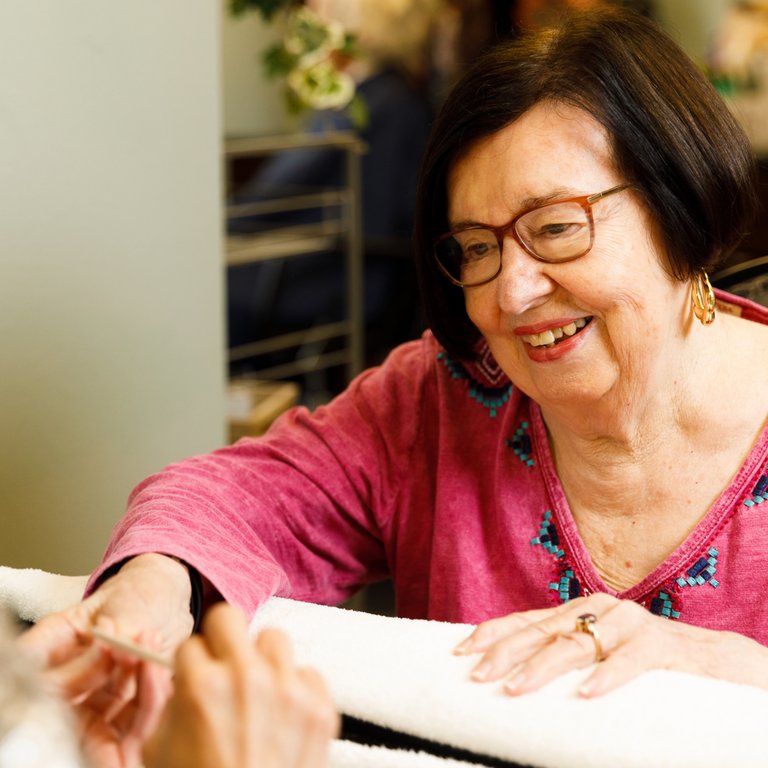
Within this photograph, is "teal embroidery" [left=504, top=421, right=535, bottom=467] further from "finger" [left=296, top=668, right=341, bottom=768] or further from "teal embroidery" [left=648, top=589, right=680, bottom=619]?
"finger" [left=296, top=668, right=341, bottom=768]

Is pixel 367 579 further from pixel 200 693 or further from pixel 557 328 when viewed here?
pixel 200 693

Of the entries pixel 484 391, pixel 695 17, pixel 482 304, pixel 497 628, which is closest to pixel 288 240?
pixel 484 391

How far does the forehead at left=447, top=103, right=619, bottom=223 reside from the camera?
1.15 meters

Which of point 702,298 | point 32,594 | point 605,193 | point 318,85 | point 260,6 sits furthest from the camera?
point 318,85

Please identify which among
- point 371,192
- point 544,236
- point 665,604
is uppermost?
point 544,236

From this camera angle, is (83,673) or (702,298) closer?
(83,673)

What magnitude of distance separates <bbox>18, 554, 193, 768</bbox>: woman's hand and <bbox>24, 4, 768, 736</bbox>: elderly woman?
21 millimetres

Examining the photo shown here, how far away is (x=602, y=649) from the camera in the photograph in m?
0.89

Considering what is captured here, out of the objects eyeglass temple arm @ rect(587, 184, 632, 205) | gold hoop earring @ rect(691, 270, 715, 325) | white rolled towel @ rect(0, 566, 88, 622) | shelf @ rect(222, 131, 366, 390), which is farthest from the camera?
shelf @ rect(222, 131, 366, 390)

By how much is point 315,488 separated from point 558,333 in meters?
0.37

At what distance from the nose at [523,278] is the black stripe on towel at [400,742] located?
525 millimetres

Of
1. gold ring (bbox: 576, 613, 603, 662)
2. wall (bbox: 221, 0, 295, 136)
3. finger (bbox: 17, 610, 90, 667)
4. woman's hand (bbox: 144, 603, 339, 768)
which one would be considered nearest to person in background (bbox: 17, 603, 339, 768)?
woman's hand (bbox: 144, 603, 339, 768)

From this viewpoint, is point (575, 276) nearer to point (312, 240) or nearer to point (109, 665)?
point (109, 665)

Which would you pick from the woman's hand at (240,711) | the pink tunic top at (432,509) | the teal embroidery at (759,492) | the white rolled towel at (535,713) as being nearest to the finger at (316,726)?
the woman's hand at (240,711)
